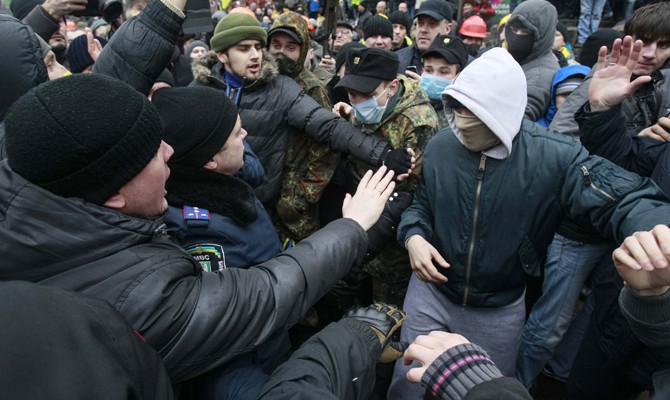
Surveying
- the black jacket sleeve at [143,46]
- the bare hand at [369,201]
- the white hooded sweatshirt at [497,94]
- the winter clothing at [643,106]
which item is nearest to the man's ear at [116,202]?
the bare hand at [369,201]

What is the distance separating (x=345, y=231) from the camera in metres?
1.58

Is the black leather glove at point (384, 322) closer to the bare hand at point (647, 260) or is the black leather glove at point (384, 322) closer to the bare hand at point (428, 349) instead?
the bare hand at point (428, 349)

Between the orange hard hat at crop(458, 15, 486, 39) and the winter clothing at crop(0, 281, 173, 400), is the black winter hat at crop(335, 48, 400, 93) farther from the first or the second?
the orange hard hat at crop(458, 15, 486, 39)

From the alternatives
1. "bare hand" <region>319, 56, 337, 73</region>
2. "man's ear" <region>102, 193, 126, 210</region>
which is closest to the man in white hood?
"man's ear" <region>102, 193, 126, 210</region>

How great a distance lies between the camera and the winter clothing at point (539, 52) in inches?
127

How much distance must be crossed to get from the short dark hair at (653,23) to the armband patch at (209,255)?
8.94ft

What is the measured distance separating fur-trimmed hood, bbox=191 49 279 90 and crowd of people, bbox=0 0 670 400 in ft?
0.05

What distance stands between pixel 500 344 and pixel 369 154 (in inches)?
53.5

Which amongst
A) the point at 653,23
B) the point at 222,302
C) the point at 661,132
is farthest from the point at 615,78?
the point at 222,302

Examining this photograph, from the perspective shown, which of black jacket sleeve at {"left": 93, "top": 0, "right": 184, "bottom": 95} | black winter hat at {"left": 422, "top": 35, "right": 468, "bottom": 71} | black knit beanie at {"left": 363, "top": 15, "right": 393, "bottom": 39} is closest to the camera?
black jacket sleeve at {"left": 93, "top": 0, "right": 184, "bottom": 95}

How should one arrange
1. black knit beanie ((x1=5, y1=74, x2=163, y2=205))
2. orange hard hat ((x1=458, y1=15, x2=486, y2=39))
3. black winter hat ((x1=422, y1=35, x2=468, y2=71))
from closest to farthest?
black knit beanie ((x1=5, y1=74, x2=163, y2=205)) → black winter hat ((x1=422, y1=35, x2=468, y2=71)) → orange hard hat ((x1=458, y1=15, x2=486, y2=39))

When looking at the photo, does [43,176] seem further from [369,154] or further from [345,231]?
[369,154]

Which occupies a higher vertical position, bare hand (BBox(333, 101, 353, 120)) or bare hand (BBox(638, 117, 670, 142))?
bare hand (BBox(638, 117, 670, 142))

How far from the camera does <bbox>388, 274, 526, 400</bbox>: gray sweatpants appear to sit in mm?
2199
